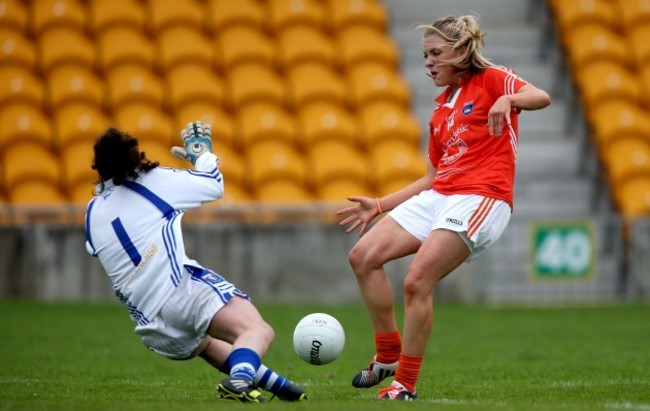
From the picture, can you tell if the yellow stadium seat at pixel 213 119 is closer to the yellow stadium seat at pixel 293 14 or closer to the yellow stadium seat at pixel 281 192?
the yellow stadium seat at pixel 281 192

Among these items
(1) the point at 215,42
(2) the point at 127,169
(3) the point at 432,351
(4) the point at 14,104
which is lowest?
(3) the point at 432,351

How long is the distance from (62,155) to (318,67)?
4632mm

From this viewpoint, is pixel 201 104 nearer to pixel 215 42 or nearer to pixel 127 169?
pixel 215 42

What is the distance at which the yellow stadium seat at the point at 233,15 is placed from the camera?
20000 mm

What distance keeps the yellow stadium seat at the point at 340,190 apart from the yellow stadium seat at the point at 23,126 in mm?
4445

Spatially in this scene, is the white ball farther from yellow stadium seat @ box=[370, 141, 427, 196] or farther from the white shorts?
yellow stadium seat @ box=[370, 141, 427, 196]

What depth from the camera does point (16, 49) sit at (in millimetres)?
18984

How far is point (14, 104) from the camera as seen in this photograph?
59.7ft

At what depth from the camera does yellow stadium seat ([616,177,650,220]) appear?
16.9 metres

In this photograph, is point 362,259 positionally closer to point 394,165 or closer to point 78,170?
point 394,165

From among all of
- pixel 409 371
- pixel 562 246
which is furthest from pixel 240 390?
pixel 562 246

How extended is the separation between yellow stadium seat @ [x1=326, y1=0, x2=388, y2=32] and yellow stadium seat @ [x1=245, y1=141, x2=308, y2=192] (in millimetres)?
3390

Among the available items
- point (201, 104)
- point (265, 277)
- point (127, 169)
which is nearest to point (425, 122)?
point (201, 104)

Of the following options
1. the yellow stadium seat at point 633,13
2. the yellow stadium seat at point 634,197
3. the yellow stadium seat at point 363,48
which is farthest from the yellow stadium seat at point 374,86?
the yellow stadium seat at point 633,13
